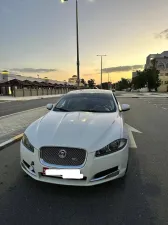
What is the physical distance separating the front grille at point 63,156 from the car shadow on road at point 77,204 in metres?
0.52

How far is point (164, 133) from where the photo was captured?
799 centimetres

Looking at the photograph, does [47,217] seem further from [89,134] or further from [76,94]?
[76,94]

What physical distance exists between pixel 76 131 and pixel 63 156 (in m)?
0.50

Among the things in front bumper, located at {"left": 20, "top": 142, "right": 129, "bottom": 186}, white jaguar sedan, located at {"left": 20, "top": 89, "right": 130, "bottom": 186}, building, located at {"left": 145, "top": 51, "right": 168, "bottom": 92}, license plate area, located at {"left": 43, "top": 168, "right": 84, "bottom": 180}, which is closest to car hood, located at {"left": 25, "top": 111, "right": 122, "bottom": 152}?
white jaguar sedan, located at {"left": 20, "top": 89, "right": 130, "bottom": 186}

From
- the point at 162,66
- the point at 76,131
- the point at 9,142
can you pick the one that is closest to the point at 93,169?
the point at 76,131

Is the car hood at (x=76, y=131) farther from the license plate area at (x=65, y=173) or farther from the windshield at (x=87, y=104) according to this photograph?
the windshield at (x=87, y=104)

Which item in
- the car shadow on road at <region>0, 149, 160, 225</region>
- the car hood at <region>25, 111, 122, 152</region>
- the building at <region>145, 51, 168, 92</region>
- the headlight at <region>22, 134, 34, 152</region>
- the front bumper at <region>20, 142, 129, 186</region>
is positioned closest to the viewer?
the car shadow on road at <region>0, 149, 160, 225</region>

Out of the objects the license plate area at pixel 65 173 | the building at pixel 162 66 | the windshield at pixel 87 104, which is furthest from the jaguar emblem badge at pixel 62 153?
the building at pixel 162 66

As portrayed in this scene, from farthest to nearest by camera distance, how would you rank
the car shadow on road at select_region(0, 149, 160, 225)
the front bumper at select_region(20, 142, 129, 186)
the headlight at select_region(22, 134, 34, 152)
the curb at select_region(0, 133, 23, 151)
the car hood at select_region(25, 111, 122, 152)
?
the curb at select_region(0, 133, 23, 151) → the headlight at select_region(22, 134, 34, 152) → the car hood at select_region(25, 111, 122, 152) → the front bumper at select_region(20, 142, 129, 186) → the car shadow on road at select_region(0, 149, 160, 225)

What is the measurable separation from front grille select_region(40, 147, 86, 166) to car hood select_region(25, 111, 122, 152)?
0.23 ft

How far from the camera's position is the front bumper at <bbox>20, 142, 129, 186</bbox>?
10.7 feet

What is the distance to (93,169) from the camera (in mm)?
3268

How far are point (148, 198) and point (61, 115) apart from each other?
7.09 ft

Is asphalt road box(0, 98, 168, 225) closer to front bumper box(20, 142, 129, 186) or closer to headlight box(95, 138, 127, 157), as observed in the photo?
front bumper box(20, 142, 129, 186)
